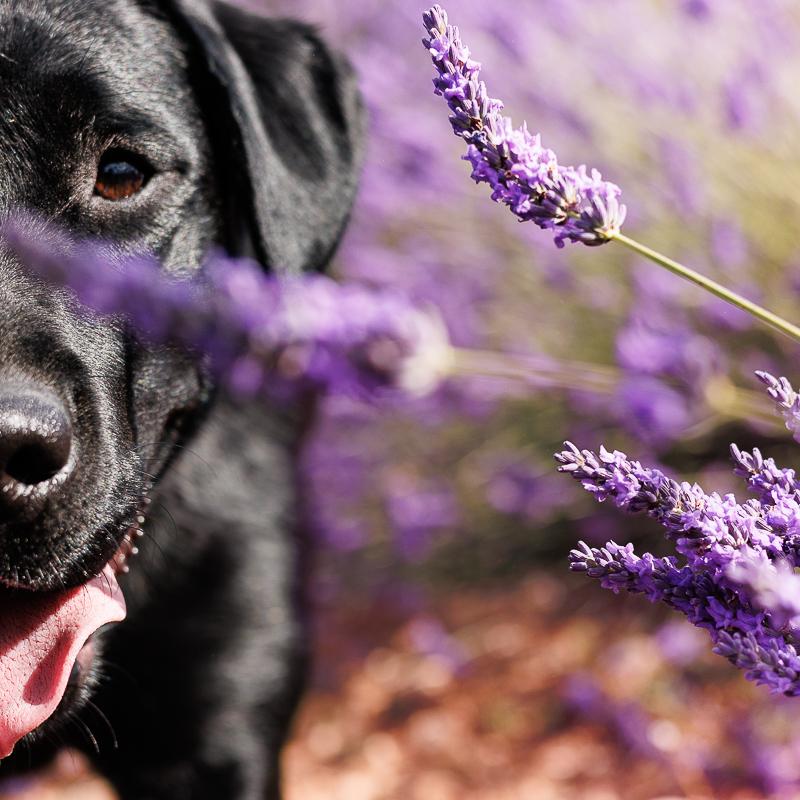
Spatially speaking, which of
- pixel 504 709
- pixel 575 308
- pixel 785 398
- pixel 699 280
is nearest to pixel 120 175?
pixel 699 280

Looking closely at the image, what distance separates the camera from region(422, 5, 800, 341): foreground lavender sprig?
972 mm

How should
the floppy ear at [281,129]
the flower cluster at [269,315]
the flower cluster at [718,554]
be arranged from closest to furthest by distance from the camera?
1. the flower cluster at [718,554]
2. the flower cluster at [269,315]
3. the floppy ear at [281,129]

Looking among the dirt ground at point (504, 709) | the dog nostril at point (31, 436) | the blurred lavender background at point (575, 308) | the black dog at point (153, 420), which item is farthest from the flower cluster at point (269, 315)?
the dirt ground at point (504, 709)

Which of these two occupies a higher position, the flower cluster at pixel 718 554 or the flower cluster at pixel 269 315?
the flower cluster at pixel 718 554

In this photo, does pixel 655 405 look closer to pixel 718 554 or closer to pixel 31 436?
pixel 718 554

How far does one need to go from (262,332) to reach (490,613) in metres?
1.95

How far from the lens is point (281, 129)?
6.71ft

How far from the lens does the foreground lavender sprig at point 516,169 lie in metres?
0.97

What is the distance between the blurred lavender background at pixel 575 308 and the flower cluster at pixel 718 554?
3.94 ft

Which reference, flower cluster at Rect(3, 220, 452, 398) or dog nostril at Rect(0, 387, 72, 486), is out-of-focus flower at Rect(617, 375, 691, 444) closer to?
flower cluster at Rect(3, 220, 452, 398)

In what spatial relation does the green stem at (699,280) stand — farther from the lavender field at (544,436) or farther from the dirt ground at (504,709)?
the dirt ground at (504,709)

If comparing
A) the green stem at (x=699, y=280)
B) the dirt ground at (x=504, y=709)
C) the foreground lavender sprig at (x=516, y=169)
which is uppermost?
the foreground lavender sprig at (x=516, y=169)

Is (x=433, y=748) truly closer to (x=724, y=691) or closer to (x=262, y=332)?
(x=724, y=691)

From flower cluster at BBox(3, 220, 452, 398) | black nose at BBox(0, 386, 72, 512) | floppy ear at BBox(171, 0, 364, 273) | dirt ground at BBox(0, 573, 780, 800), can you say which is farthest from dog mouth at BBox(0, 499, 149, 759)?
dirt ground at BBox(0, 573, 780, 800)
